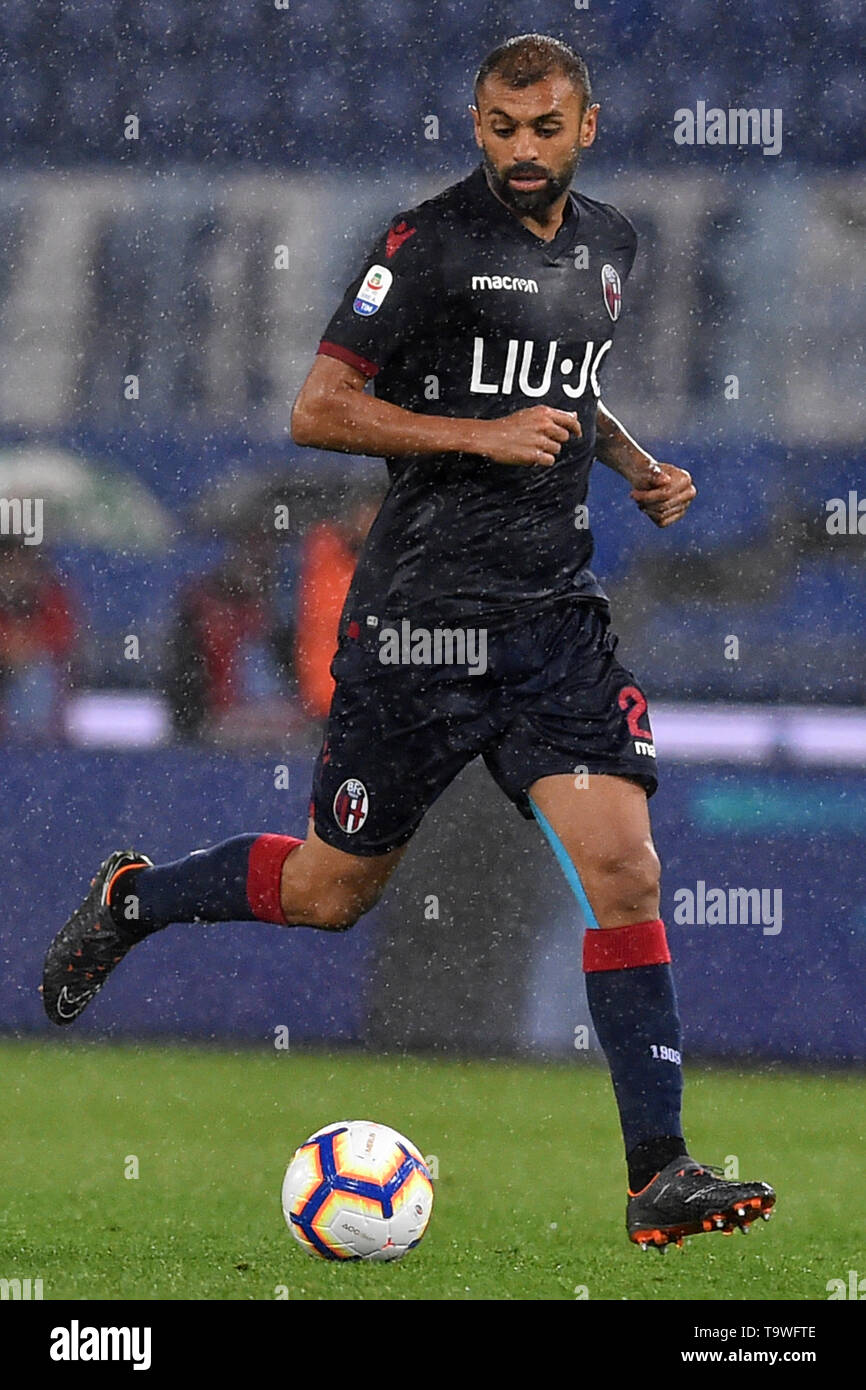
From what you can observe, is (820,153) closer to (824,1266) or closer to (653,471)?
(653,471)

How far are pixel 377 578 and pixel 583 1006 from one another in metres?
2.45

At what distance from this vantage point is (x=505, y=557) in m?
3.57

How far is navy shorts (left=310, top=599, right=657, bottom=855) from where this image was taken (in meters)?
3.45

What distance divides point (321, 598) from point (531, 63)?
150 inches

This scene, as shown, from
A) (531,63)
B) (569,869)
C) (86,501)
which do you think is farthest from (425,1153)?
(86,501)

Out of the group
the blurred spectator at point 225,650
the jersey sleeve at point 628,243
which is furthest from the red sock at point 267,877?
the blurred spectator at point 225,650

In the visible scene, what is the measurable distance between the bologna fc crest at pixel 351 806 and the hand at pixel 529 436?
603mm

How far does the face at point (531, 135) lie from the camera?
3.47 metres

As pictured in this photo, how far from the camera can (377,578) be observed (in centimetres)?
366

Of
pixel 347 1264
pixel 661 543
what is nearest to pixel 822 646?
pixel 661 543

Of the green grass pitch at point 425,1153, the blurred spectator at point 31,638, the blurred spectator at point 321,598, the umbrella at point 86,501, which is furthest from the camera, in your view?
the umbrella at point 86,501

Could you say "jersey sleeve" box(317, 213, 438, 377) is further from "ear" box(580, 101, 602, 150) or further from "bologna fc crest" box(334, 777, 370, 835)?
"bologna fc crest" box(334, 777, 370, 835)

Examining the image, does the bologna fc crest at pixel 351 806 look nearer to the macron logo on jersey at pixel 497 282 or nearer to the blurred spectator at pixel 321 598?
the macron logo on jersey at pixel 497 282

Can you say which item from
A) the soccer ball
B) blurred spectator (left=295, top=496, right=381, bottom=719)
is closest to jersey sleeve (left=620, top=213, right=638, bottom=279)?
the soccer ball
